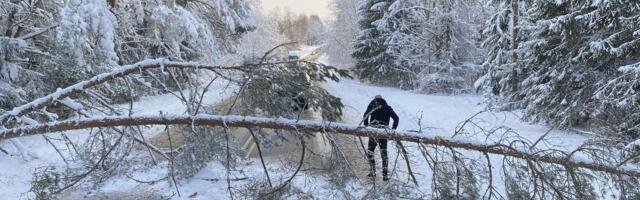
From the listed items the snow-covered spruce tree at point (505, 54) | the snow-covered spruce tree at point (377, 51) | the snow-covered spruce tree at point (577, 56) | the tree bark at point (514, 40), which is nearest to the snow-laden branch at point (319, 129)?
the snow-covered spruce tree at point (577, 56)

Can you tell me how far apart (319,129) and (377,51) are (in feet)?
87.8

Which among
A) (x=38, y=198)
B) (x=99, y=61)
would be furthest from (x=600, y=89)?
(x=38, y=198)

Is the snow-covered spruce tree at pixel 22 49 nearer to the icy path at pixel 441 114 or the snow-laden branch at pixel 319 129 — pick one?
the snow-laden branch at pixel 319 129

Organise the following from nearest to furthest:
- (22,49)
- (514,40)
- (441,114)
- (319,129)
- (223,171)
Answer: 1. (319,129)
2. (223,171)
3. (22,49)
4. (441,114)
5. (514,40)

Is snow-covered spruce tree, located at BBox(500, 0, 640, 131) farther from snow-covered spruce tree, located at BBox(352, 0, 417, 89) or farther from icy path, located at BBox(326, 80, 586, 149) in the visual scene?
snow-covered spruce tree, located at BBox(352, 0, 417, 89)

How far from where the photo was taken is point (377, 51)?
3136 cm

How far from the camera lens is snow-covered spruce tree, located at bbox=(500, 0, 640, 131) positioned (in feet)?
38.1

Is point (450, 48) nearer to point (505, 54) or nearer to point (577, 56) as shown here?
point (505, 54)

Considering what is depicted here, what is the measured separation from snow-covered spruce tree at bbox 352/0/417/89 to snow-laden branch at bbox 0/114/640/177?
2454 cm

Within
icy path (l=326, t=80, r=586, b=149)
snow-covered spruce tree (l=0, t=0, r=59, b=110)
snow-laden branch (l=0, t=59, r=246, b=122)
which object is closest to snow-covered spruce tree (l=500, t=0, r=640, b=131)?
icy path (l=326, t=80, r=586, b=149)

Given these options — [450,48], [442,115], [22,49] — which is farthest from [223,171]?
[450,48]

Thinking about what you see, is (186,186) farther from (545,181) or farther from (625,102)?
(625,102)

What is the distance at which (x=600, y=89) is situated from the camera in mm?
11977

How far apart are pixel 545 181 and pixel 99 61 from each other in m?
6.96
